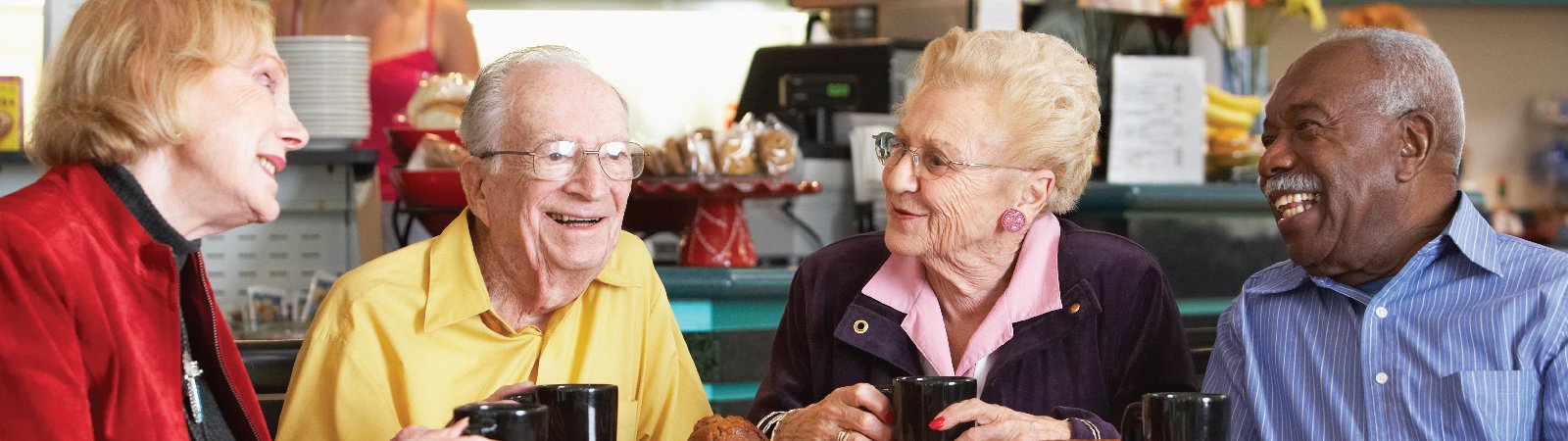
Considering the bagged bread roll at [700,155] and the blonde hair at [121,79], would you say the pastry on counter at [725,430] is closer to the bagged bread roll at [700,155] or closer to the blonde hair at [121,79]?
the blonde hair at [121,79]

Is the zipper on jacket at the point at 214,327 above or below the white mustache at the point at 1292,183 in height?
below

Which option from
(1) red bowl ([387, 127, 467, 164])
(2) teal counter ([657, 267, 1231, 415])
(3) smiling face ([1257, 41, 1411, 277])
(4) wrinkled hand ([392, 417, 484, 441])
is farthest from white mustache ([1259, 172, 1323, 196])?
(1) red bowl ([387, 127, 467, 164])

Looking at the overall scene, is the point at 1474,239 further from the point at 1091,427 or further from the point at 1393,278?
the point at 1091,427

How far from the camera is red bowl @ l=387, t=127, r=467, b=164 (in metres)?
2.96

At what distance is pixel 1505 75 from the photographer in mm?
8406

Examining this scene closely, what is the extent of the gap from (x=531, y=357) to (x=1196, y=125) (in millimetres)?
2641

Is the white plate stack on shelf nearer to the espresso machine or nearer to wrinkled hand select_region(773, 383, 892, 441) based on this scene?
the espresso machine

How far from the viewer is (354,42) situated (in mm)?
3070

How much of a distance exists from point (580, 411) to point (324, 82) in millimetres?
1921

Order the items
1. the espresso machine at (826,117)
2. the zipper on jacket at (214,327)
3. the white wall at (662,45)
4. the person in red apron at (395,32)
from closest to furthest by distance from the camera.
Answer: the zipper on jacket at (214,327) → the espresso machine at (826,117) → the person in red apron at (395,32) → the white wall at (662,45)

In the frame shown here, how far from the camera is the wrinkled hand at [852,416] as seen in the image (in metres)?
1.58


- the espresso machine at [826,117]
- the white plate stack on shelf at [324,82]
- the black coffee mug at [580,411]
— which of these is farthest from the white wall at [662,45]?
the black coffee mug at [580,411]

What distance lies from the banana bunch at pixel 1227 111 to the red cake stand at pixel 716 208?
1.67m

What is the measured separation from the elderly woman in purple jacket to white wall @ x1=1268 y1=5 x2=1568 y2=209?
6.72 metres
